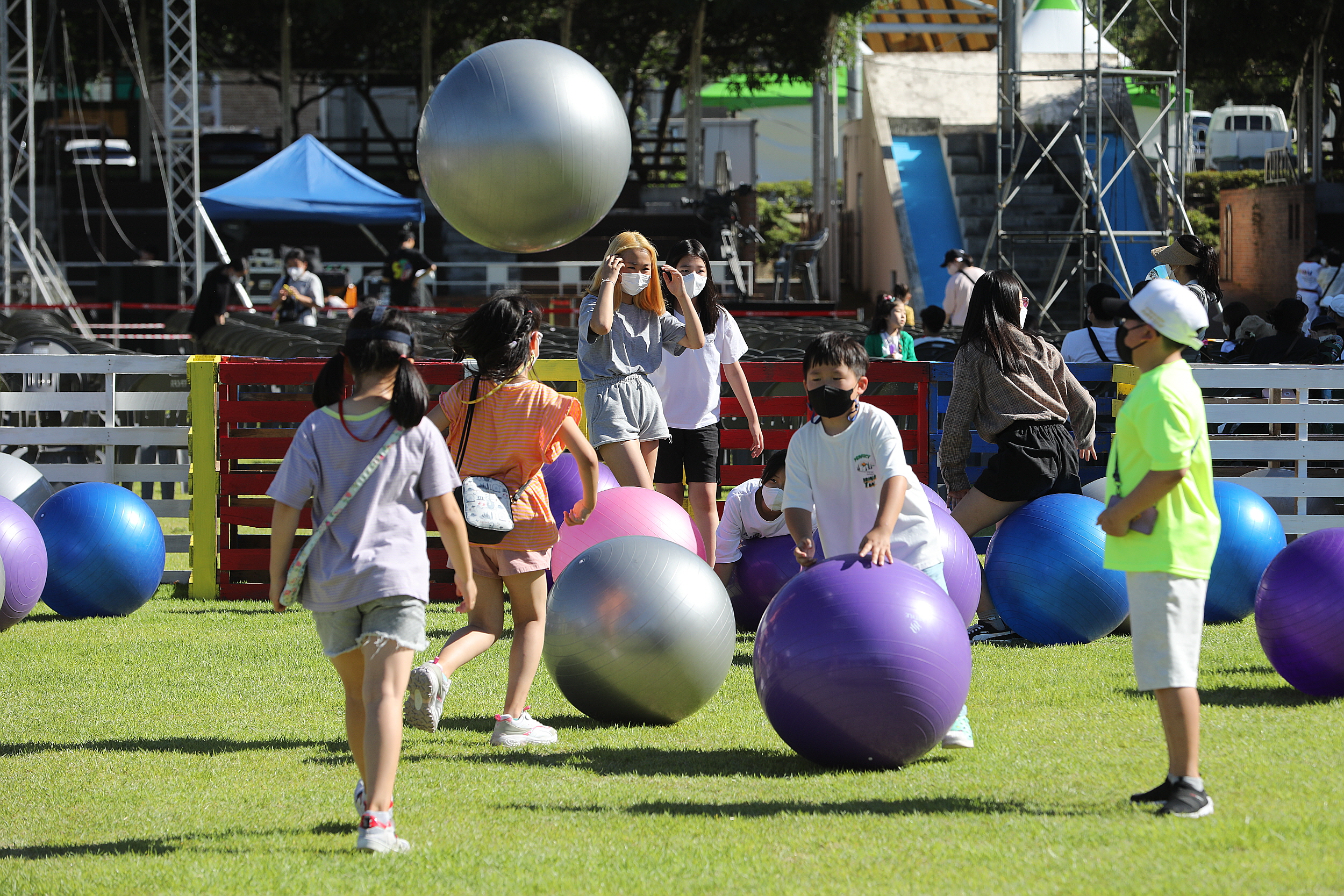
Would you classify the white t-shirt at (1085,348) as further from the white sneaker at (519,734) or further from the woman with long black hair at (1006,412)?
the white sneaker at (519,734)

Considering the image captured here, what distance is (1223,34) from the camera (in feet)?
112

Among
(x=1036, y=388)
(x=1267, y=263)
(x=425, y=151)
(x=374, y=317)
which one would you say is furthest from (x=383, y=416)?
(x=1267, y=263)

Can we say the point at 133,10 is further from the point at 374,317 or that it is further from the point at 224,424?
the point at 374,317

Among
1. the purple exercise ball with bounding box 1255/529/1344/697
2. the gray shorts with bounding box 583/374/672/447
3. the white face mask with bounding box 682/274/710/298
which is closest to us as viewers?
the purple exercise ball with bounding box 1255/529/1344/697

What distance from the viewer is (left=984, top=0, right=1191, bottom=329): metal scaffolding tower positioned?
942 inches

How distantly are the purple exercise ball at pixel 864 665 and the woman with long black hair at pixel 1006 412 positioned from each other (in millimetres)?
Result: 2599

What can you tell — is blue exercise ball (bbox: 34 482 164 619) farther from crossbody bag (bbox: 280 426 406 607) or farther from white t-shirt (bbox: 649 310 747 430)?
crossbody bag (bbox: 280 426 406 607)

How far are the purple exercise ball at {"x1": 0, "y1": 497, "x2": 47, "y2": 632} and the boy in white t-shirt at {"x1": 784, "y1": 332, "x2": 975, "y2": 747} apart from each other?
468 cm

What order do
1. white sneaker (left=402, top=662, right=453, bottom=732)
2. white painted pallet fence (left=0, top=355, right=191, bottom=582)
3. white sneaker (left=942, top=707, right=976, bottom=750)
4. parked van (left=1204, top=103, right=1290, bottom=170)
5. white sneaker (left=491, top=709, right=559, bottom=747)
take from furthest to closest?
parked van (left=1204, top=103, right=1290, bottom=170)
white painted pallet fence (left=0, top=355, right=191, bottom=582)
white sneaker (left=491, top=709, right=559, bottom=747)
white sneaker (left=942, top=707, right=976, bottom=750)
white sneaker (left=402, top=662, right=453, bottom=732)

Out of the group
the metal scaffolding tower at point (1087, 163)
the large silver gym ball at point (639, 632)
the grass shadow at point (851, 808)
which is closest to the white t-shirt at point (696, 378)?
the large silver gym ball at point (639, 632)

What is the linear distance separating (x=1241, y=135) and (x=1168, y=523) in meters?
43.0

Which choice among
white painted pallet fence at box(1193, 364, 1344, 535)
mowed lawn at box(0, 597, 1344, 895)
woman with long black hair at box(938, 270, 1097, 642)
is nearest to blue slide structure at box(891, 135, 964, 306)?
white painted pallet fence at box(1193, 364, 1344, 535)

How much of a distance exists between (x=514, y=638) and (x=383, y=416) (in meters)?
1.62

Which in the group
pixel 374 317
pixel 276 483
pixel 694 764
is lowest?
pixel 694 764
